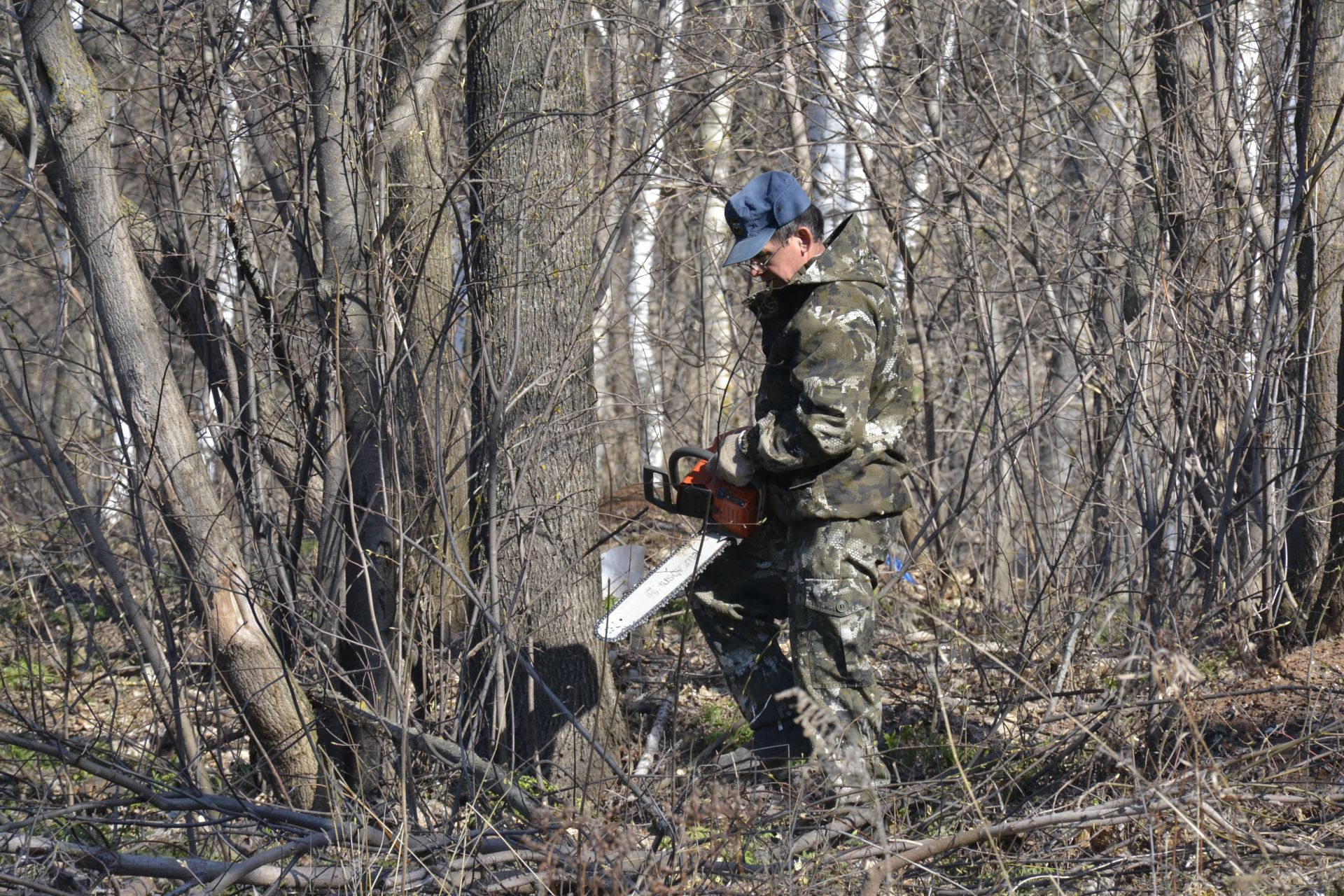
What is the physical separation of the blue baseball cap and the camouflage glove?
1.24 metres

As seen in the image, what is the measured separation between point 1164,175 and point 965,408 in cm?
425

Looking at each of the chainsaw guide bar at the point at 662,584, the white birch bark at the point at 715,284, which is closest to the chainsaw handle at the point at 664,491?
the chainsaw guide bar at the point at 662,584

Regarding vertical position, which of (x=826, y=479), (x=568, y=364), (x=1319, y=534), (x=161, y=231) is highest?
(x=161, y=231)

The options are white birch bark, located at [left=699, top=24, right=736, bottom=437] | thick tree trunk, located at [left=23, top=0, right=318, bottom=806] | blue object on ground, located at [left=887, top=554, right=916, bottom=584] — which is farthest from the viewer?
white birch bark, located at [left=699, top=24, right=736, bottom=437]

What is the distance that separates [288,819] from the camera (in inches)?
142

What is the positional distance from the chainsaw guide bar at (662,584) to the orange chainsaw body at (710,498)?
0.08 m

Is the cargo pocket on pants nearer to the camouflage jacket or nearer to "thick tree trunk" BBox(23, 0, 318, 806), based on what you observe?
the camouflage jacket

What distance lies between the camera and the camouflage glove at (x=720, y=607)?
4246 mm

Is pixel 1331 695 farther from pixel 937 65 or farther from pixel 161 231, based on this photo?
pixel 161 231

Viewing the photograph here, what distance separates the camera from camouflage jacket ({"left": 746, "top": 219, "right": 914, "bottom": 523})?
375 centimetres

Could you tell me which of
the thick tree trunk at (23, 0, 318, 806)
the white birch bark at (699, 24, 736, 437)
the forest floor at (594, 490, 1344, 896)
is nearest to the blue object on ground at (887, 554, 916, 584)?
the forest floor at (594, 490, 1344, 896)

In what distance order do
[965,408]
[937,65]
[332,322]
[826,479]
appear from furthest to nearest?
[965,408] → [937,65] → [332,322] → [826,479]

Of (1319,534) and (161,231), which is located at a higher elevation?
(161,231)

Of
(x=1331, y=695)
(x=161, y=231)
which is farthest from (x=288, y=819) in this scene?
(x=1331, y=695)
